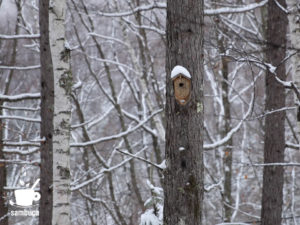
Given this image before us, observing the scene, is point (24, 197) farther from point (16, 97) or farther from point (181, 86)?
point (181, 86)

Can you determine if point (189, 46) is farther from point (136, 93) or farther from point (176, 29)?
point (136, 93)

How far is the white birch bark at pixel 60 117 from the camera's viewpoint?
4688mm

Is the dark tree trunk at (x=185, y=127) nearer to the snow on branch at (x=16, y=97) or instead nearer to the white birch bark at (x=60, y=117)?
the white birch bark at (x=60, y=117)

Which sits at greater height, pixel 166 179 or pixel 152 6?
pixel 152 6

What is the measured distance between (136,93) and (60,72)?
8357 millimetres

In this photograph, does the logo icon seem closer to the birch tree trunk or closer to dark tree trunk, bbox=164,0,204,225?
the birch tree trunk

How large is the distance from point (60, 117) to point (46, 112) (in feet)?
3.95

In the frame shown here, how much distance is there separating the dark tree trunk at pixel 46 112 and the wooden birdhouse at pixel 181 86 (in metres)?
3.06

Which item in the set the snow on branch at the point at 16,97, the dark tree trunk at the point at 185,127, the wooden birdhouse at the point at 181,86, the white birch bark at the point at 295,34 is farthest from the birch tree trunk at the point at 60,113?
the white birch bark at the point at 295,34

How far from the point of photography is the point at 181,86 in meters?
3.07

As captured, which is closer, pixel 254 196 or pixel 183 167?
pixel 183 167

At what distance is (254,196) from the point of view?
1600 centimetres

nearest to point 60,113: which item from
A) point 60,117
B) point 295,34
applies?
point 60,117

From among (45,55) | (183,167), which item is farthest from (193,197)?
(45,55)
